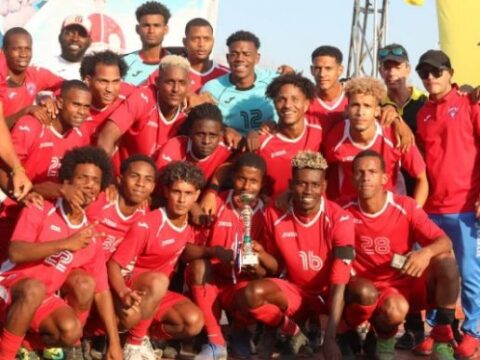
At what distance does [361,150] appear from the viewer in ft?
23.7

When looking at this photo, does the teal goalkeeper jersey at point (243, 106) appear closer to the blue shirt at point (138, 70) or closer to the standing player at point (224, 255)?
the blue shirt at point (138, 70)

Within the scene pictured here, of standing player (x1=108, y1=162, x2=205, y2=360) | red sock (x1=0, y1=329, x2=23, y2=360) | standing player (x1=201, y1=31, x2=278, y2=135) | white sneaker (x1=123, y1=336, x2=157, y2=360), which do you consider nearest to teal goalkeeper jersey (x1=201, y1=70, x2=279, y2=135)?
standing player (x1=201, y1=31, x2=278, y2=135)

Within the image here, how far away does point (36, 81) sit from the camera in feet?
25.9

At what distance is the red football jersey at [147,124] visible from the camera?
7.37 m

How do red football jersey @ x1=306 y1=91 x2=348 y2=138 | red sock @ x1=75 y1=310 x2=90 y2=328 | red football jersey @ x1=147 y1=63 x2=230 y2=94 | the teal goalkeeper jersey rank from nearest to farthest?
red sock @ x1=75 y1=310 x2=90 y2=328 < red football jersey @ x1=306 y1=91 x2=348 y2=138 < the teal goalkeeper jersey < red football jersey @ x1=147 y1=63 x2=230 y2=94

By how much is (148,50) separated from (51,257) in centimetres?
307

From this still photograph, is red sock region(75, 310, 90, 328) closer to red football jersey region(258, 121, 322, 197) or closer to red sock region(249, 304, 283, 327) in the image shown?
red sock region(249, 304, 283, 327)

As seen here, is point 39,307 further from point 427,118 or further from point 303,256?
point 427,118

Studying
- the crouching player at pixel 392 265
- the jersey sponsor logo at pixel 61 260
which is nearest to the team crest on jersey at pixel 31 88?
the jersey sponsor logo at pixel 61 260

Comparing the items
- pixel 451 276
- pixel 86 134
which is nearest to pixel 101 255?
pixel 86 134

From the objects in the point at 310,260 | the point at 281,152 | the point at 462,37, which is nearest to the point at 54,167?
the point at 281,152

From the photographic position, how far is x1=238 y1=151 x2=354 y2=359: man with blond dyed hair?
6633 millimetres

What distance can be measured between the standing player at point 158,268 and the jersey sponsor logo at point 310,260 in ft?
2.85

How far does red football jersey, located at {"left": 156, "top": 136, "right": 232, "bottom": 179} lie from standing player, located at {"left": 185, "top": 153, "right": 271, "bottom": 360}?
0.93ft
